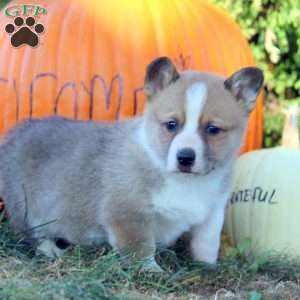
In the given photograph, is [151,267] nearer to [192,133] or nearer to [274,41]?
[192,133]

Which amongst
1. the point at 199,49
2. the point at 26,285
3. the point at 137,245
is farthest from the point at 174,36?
the point at 26,285

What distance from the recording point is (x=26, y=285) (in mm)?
3090

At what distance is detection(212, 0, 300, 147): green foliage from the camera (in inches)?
251

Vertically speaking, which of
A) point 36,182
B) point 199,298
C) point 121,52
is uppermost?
point 121,52

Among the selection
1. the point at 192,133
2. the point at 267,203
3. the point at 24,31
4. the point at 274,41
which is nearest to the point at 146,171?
the point at 192,133

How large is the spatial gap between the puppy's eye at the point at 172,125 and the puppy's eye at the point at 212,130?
0.43ft

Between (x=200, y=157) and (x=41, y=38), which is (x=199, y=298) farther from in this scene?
(x=41, y=38)

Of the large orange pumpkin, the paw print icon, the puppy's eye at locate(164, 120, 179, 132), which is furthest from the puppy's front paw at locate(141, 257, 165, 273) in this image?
the paw print icon

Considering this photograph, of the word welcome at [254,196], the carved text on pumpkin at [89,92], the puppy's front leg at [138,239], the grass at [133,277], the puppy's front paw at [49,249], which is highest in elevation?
the carved text on pumpkin at [89,92]

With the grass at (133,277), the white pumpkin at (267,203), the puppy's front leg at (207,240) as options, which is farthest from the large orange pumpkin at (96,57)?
the puppy's front leg at (207,240)

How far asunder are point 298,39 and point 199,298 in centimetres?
366

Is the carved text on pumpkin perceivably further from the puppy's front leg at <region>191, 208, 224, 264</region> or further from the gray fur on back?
the puppy's front leg at <region>191, 208, 224, 264</region>

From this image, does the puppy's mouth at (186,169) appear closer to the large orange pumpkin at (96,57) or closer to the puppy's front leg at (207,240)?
the puppy's front leg at (207,240)

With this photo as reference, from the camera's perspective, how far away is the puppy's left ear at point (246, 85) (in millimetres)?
3525
